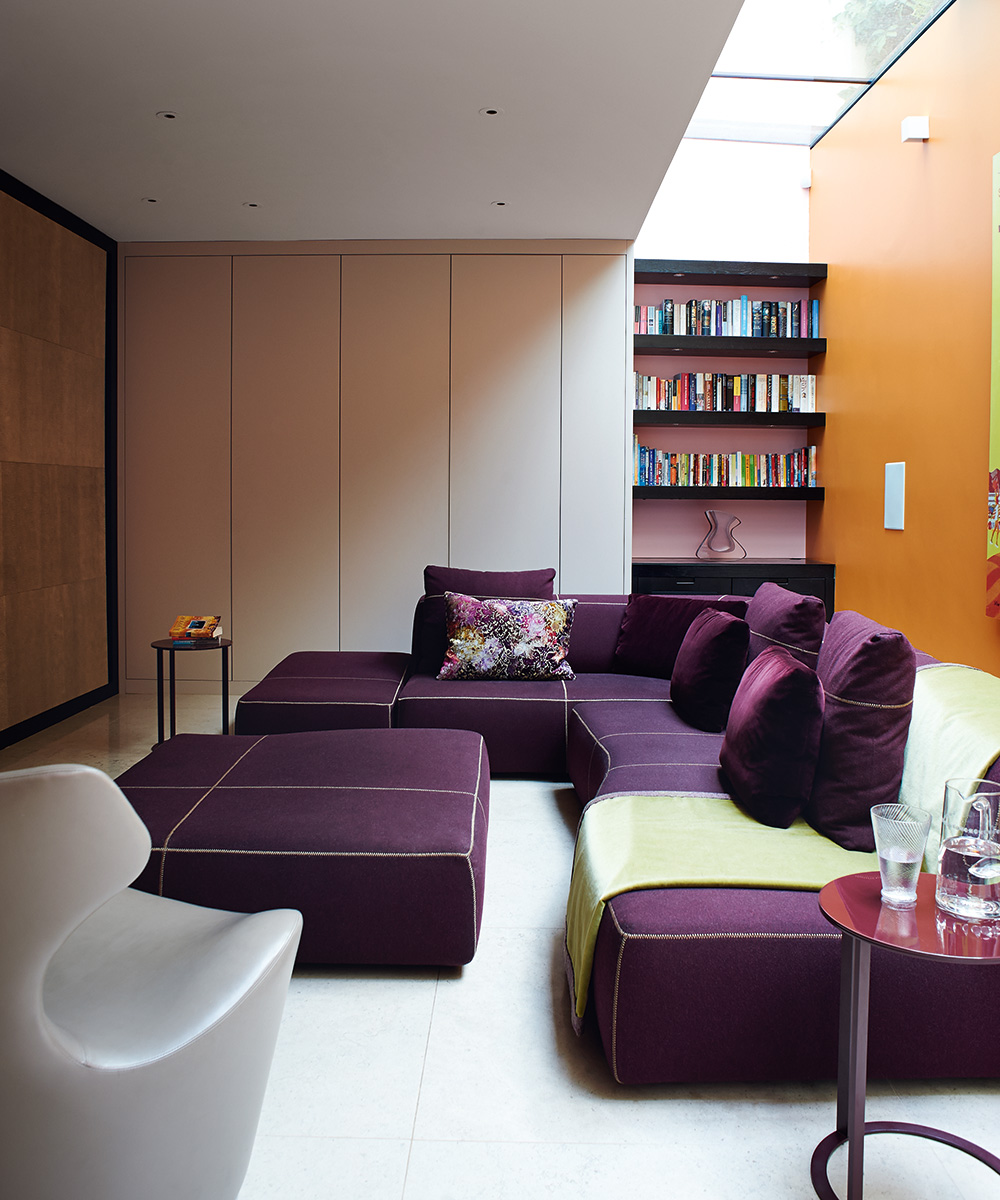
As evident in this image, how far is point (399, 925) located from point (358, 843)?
0.22 metres

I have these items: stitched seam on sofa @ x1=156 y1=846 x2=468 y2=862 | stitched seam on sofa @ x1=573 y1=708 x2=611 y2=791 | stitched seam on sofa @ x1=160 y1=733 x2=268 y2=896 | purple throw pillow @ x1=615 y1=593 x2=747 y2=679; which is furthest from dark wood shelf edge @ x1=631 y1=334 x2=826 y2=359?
stitched seam on sofa @ x1=156 y1=846 x2=468 y2=862

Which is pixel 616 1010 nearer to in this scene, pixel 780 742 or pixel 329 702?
pixel 780 742

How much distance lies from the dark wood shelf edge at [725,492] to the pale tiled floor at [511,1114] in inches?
148

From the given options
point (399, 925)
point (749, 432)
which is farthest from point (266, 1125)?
point (749, 432)

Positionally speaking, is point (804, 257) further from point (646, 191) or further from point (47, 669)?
point (47, 669)

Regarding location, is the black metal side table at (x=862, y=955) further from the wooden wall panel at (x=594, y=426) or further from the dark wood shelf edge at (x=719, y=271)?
the dark wood shelf edge at (x=719, y=271)

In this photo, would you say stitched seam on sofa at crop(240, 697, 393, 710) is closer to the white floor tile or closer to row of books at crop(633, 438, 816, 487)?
the white floor tile

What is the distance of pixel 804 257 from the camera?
5.95 meters

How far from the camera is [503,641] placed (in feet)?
13.4

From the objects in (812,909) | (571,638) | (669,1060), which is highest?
(571,638)

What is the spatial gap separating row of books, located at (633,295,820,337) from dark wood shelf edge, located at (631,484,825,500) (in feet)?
3.08

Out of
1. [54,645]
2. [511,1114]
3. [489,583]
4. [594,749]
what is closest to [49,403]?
[54,645]

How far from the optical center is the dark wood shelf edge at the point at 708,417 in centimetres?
559

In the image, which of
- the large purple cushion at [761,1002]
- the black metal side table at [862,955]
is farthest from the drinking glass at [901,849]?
the large purple cushion at [761,1002]
